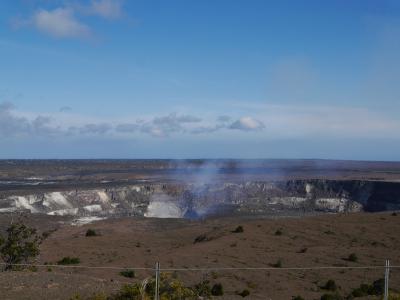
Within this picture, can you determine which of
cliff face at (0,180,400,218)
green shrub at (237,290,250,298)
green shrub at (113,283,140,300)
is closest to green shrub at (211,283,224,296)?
green shrub at (237,290,250,298)

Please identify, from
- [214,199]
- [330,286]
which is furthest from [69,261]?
[214,199]

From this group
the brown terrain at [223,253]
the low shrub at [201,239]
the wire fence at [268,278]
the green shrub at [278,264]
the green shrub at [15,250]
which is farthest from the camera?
the low shrub at [201,239]

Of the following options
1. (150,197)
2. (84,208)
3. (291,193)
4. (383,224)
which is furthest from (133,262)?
(291,193)

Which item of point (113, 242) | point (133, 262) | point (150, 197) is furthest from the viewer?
point (150, 197)

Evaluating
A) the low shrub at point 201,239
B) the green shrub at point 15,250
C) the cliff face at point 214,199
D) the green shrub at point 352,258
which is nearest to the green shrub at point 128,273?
the green shrub at point 15,250

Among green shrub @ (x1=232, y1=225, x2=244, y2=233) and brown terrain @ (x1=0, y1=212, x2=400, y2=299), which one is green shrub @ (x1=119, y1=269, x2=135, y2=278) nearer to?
brown terrain @ (x1=0, y1=212, x2=400, y2=299)

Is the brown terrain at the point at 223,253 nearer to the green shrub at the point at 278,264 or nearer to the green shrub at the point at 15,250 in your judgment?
the green shrub at the point at 278,264

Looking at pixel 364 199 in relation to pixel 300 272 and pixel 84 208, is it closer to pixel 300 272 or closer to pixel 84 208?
pixel 84 208

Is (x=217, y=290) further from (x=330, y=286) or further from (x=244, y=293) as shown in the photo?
(x=330, y=286)
